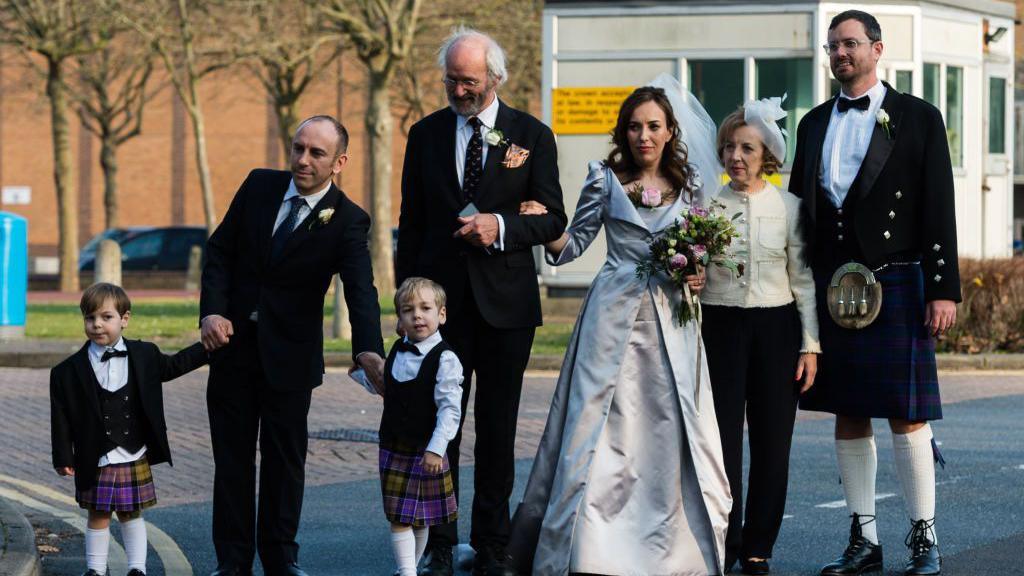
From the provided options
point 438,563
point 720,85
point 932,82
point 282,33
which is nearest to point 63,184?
point 282,33

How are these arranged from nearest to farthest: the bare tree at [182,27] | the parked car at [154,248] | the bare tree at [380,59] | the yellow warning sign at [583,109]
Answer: the yellow warning sign at [583,109]
the bare tree at [380,59]
the bare tree at [182,27]
the parked car at [154,248]

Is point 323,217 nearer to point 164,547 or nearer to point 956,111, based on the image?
point 164,547

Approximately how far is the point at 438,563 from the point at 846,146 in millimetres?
2259

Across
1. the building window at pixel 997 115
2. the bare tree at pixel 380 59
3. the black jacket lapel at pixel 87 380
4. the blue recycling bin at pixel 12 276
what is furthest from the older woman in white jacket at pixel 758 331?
the bare tree at pixel 380 59

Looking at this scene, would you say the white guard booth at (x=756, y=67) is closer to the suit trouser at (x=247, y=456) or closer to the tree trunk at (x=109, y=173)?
the suit trouser at (x=247, y=456)

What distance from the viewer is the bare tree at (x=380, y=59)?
27720mm

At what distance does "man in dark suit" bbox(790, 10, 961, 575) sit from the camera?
21.4ft

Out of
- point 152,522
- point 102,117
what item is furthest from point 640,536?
point 102,117

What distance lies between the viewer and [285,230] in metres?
6.28

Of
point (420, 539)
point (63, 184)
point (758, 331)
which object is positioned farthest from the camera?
point (63, 184)

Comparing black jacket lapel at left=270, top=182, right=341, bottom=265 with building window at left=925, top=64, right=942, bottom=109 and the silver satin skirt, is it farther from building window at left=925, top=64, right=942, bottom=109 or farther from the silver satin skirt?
building window at left=925, top=64, right=942, bottom=109

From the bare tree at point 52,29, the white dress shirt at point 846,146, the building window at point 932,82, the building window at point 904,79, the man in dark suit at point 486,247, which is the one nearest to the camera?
the man in dark suit at point 486,247

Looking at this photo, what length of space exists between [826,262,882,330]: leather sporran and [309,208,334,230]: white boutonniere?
6.32 feet

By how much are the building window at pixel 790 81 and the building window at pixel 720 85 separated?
0.73 feet
